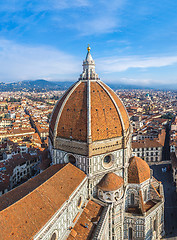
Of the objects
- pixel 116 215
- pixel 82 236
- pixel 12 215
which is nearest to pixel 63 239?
pixel 82 236

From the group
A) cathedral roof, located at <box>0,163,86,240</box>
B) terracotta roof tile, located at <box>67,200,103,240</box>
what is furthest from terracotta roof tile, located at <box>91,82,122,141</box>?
terracotta roof tile, located at <box>67,200,103,240</box>

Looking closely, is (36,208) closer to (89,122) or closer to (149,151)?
(89,122)

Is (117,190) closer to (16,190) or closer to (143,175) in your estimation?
(143,175)

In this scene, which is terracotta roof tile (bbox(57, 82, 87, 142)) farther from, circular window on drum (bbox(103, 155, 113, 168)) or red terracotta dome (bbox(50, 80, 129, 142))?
circular window on drum (bbox(103, 155, 113, 168))

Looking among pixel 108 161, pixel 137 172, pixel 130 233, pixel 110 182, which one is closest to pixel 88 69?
pixel 108 161

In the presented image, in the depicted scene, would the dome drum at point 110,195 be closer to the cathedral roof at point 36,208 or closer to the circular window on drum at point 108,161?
the circular window on drum at point 108,161

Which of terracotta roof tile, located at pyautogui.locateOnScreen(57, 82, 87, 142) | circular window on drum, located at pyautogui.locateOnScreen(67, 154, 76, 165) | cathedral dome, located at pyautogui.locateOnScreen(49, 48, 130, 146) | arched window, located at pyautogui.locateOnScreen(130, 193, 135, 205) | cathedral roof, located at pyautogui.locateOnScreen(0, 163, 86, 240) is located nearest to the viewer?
cathedral roof, located at pyautogui.locateOnScreen(0, 163, 86, 240)

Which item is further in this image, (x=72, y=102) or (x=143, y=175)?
(x=143, y=175)
